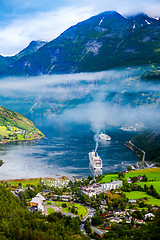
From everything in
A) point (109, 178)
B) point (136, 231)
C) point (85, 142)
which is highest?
point (85, 142)

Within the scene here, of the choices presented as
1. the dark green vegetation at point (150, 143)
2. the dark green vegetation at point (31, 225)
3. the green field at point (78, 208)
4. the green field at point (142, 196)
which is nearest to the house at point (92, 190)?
the green field at point (78, 208)

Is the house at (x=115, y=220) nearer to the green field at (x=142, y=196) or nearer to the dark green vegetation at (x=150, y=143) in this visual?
the green field at (x=142, y=196)

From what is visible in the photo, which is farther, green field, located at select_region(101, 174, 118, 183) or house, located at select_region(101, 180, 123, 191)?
green field, located at select_region(101, 174, 118, 183)

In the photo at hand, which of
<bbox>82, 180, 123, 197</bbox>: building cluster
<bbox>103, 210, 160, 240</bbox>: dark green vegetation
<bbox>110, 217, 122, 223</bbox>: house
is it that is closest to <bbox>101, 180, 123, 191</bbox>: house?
<bbox>82, 180, 123, 197</bbox>: building cluster

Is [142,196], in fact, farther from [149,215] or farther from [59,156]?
[59,156]

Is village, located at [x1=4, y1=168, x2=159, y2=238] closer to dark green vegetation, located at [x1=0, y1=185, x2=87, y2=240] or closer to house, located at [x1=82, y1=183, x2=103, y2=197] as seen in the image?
house, located at [x1=82, y1=183, x2=103, y2=197]

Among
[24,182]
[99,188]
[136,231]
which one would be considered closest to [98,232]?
[136,231]
